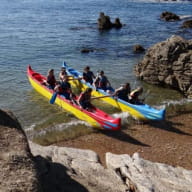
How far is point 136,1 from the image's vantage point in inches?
2830

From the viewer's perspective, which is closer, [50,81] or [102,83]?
[102,83]

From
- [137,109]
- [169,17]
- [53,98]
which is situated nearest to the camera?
[137,109]

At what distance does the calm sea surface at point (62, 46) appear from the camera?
61.1ft

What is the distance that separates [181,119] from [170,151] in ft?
11.0

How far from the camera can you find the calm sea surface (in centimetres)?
1861

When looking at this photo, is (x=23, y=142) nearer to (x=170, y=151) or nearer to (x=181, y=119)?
(x=170, y=151)

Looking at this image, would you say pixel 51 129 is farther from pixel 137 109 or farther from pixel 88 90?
pixel 137 109

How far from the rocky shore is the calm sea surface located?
11.4 ft

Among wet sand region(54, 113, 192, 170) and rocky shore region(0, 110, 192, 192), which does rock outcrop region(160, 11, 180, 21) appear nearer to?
wet sand region(54, 113, 192, 170)

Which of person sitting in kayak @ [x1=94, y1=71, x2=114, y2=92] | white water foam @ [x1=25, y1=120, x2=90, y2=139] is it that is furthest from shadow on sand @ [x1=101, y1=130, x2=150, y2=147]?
person sitting in kayak @ [x1=94, y1=71, x2=114, y2=92]

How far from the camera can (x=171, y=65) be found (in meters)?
20.1

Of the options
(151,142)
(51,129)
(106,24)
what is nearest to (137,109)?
(151,142)

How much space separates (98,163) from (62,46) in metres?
24.2

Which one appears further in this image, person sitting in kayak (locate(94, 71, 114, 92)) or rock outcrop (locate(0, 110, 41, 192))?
person sitting in kayak (locate(94, 71, 114, 92))
